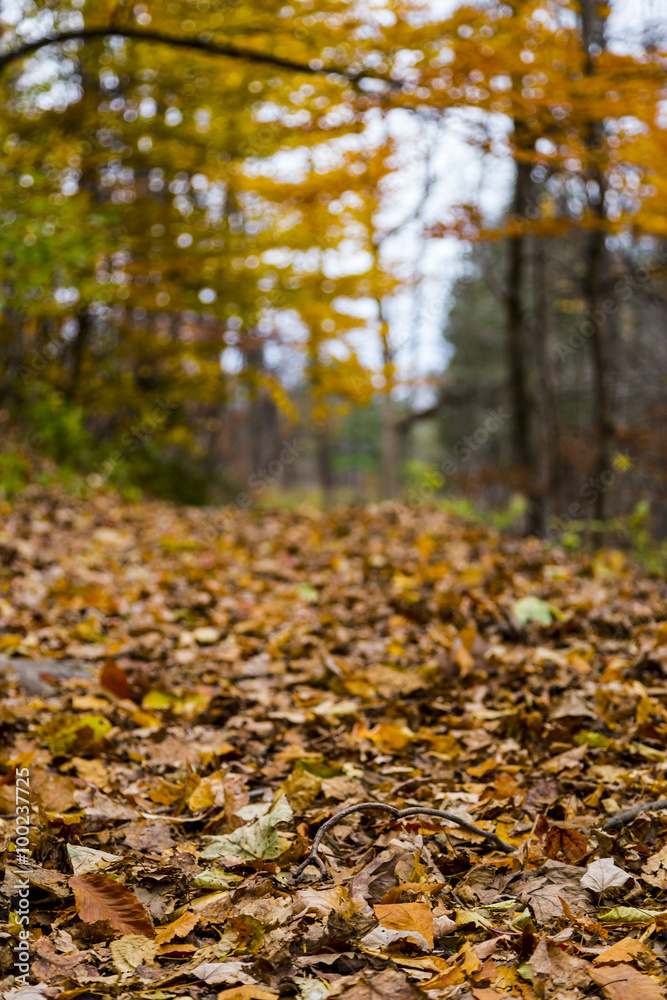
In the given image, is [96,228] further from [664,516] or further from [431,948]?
[664,516]

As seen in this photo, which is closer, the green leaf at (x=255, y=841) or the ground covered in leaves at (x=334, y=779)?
the ground covered in leaves at (x=334, y=779)

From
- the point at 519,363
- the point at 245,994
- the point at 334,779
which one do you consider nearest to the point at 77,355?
the point at 519,363

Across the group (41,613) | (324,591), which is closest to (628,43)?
(324,591)

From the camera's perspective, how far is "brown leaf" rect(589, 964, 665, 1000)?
1358 millimetres

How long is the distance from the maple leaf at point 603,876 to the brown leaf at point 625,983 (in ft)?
0.91

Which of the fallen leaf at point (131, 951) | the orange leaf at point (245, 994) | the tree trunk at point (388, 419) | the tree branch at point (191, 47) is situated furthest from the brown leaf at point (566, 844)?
the tree trunk at point (388, 419)

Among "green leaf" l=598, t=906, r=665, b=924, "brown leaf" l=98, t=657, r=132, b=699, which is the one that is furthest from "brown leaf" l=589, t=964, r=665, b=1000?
"brown leaf" l=98, t=657, r=132, b=699

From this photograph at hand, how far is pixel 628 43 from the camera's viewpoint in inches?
301

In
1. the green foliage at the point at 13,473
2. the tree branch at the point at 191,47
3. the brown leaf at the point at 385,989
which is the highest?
the tree branch at the point at 191,47

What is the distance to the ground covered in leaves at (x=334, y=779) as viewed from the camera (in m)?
1.53

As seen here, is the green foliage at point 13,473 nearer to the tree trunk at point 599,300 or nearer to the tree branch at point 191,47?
the tree branch at point 191,47

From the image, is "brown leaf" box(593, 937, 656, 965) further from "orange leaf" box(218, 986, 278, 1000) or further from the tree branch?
the tree branch

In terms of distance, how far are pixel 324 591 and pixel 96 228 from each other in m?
4.65

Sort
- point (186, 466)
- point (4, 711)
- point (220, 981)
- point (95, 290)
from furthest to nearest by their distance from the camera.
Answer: point (186, 466) < point (95, 290) < point (4, 711) < point (220, 981)
